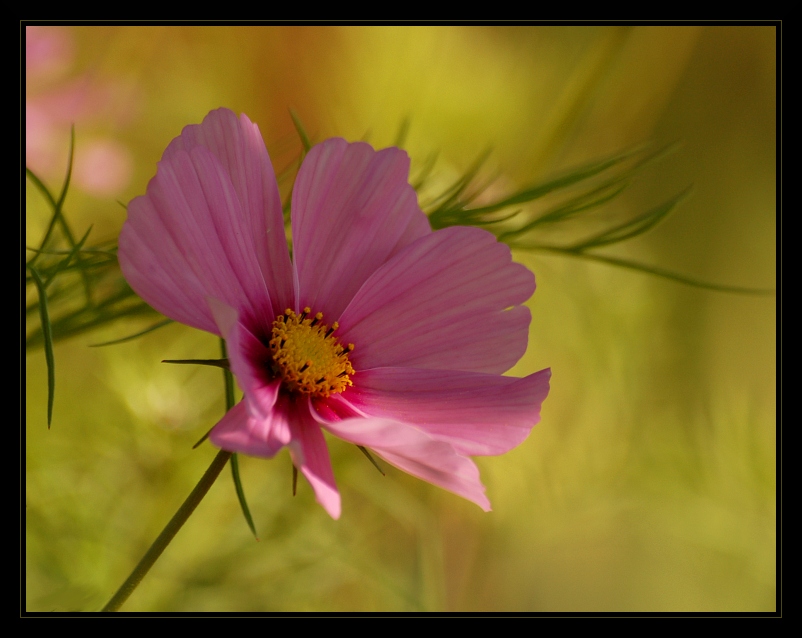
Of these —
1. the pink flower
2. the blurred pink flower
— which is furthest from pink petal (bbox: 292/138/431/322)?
the blurred pink flower

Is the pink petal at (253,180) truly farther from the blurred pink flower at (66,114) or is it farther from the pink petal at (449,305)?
the blurred pink flower at (66,114)

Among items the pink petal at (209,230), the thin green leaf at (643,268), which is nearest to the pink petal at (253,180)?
the pink petal at (209,230)

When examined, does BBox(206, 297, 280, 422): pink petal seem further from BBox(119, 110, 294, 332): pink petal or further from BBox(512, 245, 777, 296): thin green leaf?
BBox(512, 245, 777, 296): thin green leaf

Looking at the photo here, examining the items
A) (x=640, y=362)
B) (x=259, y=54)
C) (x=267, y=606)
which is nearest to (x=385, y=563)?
(x=267, y=606)

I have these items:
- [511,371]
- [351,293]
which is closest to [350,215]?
[351,293]

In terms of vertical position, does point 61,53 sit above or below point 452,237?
above
